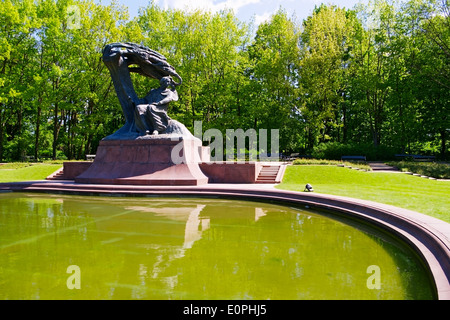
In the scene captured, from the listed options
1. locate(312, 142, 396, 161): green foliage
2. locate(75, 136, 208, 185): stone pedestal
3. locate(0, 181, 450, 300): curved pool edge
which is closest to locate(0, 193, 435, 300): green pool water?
locate(0, 181, 450, 300): curved pool edge

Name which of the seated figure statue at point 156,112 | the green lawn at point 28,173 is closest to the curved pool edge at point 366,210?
the seated figure statue at point 156,112

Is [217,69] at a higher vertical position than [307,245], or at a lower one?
higher

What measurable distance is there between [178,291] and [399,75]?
112 ft

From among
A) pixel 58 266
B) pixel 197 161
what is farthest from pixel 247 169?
pixel 58 266

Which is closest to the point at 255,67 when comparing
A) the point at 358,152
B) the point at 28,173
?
the point at 358,152

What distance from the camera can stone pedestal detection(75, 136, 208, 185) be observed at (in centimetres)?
1623

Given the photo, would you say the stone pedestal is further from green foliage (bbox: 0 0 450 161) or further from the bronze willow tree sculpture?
green foliage (bbox: 0 0 450 161)

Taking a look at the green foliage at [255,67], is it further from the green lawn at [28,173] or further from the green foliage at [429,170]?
the green lawn at [28,173]

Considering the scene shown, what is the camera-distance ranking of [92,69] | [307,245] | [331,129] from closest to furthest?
1. [307,245]
2. [92,69]
3. [331,129]

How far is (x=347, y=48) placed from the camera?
120 feet

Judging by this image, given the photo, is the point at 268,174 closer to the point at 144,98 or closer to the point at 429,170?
the point at 144,98

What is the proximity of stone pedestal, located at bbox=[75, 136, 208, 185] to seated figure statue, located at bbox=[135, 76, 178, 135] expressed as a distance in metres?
0.81

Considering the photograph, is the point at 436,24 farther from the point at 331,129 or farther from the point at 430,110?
the point at 331,129
